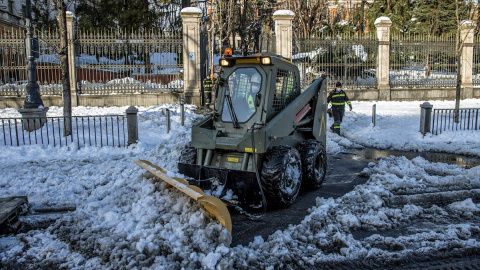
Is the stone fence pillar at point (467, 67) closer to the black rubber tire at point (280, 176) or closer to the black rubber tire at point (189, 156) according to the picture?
the black rubber tire at point (280, 176)

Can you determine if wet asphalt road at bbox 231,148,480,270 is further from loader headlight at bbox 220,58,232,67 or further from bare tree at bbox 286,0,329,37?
bare tree at bbox 286,0,329,37

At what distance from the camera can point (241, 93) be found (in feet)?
22.2

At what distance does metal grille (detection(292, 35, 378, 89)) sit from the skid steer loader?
12761 mm

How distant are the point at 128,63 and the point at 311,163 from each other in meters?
13.9

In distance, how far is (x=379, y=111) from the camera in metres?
17.7

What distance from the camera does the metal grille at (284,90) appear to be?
22.5 feet

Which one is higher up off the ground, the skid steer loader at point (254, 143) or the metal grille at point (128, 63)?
the metal grille at point (128, 63)

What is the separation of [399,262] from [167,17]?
31200 millimetres

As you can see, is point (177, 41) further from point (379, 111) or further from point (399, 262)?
point (399, 262)

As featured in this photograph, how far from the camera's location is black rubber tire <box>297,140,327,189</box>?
7.01 metres

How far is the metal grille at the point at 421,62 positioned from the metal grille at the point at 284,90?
601 inches

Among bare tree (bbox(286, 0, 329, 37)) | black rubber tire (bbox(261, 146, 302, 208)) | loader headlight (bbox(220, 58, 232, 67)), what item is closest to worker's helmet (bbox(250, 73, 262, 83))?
loader headlight (bbox(220, 58, 232, 67))

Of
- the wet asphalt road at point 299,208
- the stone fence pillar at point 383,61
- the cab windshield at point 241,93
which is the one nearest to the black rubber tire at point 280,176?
the wet asphalt road at point 299,208

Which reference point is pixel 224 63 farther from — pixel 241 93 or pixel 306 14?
Answer: pixel 306 14
